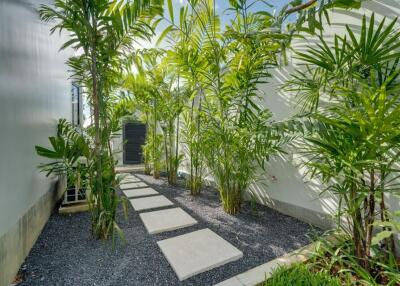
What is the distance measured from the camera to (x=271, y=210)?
255cm

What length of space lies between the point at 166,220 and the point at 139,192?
1.33 metres

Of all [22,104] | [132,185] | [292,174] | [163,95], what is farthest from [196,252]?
[163,95]

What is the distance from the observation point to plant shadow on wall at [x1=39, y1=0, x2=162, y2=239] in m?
1.50

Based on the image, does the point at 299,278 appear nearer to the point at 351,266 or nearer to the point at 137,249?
the point at 351,266

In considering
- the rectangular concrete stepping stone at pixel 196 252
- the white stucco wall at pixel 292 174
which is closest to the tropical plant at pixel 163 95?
the white stucco wall at pixel 292 174

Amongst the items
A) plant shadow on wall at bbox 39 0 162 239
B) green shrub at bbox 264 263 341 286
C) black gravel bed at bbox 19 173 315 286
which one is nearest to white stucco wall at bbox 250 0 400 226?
black gravel bed at bbox 19 173 315 286

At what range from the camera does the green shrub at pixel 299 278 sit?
3.70ft

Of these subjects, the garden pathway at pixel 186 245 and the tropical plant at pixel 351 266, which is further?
the garden pathway at pixel 186 245

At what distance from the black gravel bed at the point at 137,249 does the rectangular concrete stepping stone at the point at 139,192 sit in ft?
1.97

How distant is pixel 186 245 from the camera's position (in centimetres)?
167

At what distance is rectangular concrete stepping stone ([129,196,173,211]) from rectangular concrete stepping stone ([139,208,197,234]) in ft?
0.71

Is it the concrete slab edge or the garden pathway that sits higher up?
the concrete slab edge

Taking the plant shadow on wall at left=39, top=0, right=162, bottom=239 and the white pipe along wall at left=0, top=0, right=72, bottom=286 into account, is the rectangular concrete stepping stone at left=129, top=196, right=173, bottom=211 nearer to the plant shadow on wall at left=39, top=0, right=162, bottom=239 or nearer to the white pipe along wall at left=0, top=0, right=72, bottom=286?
the plant shadow on wall at left=39, top=0, right=162, bottom=239

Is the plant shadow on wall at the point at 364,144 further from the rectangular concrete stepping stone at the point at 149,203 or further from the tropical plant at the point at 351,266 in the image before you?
the rectangular concrete stepping stone at the point at 149,203
